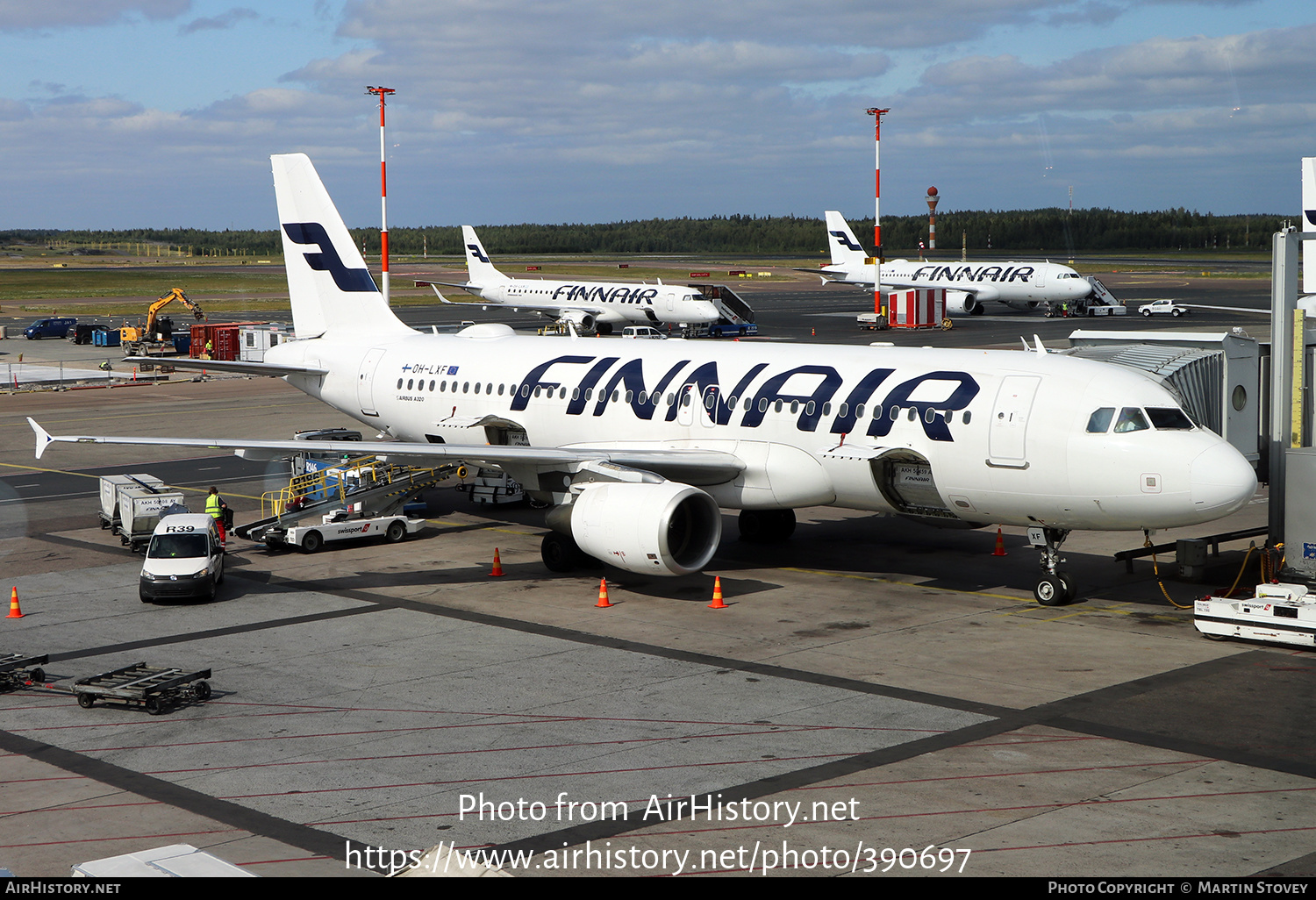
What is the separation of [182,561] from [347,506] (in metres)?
6.38

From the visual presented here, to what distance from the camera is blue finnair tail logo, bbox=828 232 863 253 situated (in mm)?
115250

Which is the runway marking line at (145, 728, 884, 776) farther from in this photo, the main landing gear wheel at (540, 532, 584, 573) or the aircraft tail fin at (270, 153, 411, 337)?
the aircraft tail fin at (270, 153, 411, 337)

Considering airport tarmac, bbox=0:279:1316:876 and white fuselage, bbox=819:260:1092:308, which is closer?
airport tarmac, bbox=0:279:1316:876

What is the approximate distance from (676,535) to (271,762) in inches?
454

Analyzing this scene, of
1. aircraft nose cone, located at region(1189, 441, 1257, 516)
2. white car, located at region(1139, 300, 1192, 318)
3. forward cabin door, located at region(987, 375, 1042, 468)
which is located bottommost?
aircraft nose cone, located at region(1189, 441, 1257, 516)

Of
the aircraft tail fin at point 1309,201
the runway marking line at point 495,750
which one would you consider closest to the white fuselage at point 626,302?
the aircraft tail fin at point 1309,201

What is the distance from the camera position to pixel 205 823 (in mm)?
14469

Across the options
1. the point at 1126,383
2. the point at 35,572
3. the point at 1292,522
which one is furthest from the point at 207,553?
the point at 1292,522

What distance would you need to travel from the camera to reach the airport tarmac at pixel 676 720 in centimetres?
1394

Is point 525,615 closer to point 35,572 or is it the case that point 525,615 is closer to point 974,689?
point 974,689

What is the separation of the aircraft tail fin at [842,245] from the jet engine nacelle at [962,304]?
42.7ft

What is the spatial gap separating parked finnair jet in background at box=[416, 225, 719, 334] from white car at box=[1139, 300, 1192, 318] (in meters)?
35.4

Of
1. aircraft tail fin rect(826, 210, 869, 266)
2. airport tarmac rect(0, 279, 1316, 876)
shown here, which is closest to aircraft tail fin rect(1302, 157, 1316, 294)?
airport tarmac rect(0, 279, 1316, 876)

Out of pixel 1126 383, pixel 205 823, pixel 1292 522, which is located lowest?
pixel 205 823
